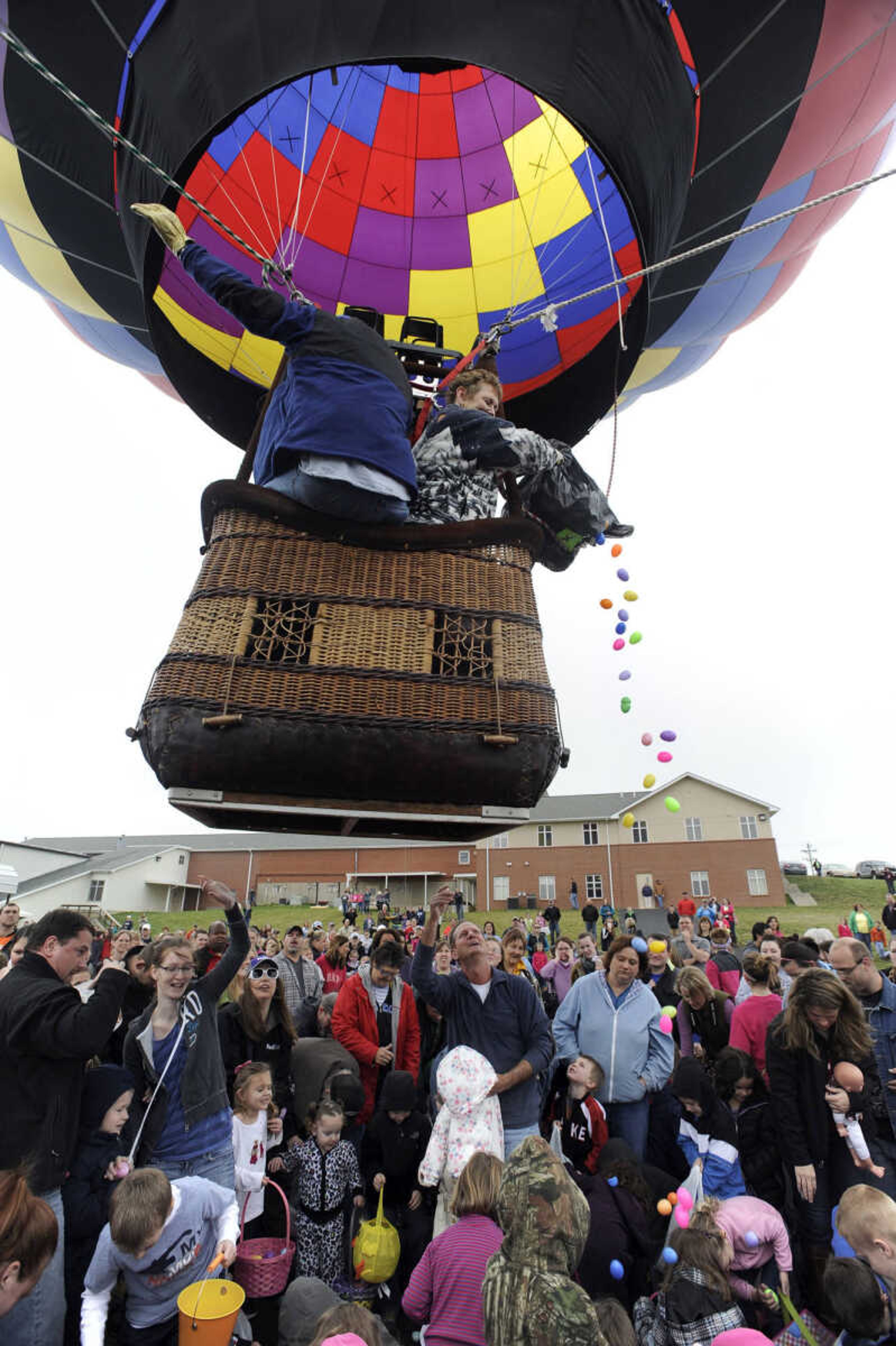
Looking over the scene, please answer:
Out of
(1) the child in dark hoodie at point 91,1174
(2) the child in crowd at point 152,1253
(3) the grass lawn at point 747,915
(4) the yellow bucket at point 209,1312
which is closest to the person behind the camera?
(4) the yellow bucket at point 209,1312

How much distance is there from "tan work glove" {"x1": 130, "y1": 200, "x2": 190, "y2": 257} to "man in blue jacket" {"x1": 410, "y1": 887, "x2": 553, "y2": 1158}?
7.14 feet

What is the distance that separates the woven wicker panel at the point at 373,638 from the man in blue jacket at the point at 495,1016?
1340 millimetres

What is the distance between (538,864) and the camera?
89.1ft

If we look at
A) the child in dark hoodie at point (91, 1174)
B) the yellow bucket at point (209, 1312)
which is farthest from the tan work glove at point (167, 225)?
the yellow bucket at point (209, 1312)

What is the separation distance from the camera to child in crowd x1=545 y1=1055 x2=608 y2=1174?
9.36ft

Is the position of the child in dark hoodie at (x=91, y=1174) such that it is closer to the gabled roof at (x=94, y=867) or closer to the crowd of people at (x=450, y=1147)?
the crowd of people at (x=450, y=1147)

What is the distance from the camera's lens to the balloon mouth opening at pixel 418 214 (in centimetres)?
333

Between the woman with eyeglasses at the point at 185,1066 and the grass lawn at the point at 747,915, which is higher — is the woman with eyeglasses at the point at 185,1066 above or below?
below

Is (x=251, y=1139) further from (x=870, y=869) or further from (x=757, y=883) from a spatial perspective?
(x=870, y=869)

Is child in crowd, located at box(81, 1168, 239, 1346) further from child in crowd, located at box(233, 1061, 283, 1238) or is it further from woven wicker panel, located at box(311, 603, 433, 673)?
woven wicker panel, located at box(311, 603, 433, 673)

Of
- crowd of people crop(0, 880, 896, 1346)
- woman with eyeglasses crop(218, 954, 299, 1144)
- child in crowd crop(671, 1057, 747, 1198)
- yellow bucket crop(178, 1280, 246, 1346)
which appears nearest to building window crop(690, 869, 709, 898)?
crowd of people crop(0, 880, 896, 1346)

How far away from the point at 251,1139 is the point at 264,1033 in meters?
0.53

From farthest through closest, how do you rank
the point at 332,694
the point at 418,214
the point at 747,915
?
the point at 747,915, the point at 418,214, the point at 332,694

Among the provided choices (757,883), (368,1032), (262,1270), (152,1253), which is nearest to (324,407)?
(152,1253)
